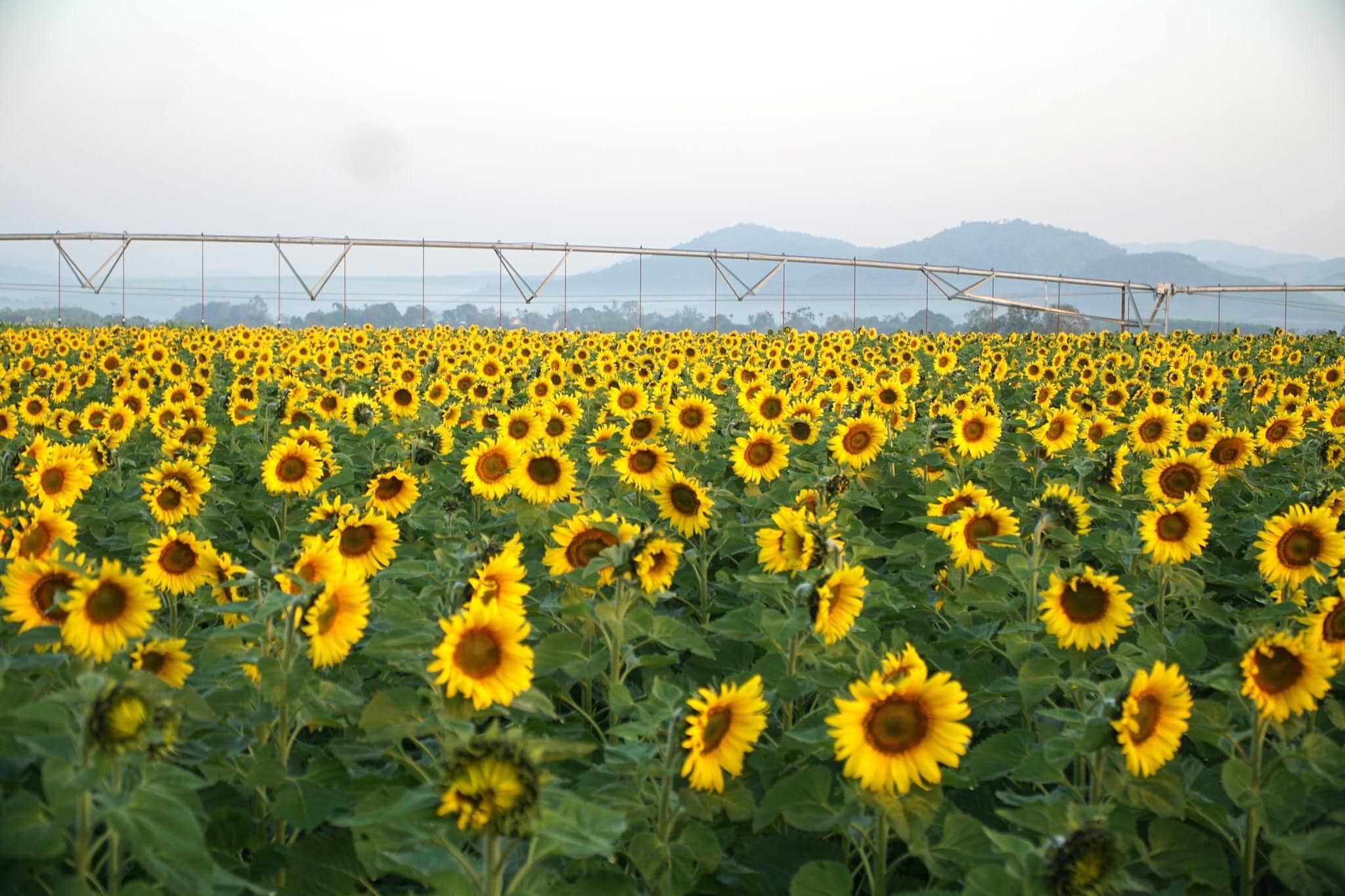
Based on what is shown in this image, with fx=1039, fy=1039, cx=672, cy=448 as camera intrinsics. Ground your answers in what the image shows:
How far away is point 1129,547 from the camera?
13.6 feet

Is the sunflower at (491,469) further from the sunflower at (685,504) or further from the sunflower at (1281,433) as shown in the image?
the sunflower at (1281,433)

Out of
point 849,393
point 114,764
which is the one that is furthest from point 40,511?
point 849,393

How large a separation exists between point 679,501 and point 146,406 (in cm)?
536

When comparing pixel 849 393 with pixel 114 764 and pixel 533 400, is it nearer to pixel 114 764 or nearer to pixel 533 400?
pixel 533 400

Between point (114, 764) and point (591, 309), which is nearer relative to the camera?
point (114, 764)

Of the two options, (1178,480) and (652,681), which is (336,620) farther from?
(1178,480)

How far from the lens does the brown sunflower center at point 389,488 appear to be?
4.47 metres

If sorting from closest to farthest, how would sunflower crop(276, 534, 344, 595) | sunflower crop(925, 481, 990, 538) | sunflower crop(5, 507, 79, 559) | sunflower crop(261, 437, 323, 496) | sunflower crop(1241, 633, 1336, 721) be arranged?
sunflower crop(1241, 633, 1336, 721) < sunflower crop(276, 534, 344, 595) < sunflower crop(5, 507, 79, 559) < sunflower crop(925, 481, 990, 538) < sunflower crop(261, 437, 323, 496)

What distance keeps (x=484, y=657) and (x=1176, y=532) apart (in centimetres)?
298

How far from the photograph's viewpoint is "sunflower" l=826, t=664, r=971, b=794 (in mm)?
2316

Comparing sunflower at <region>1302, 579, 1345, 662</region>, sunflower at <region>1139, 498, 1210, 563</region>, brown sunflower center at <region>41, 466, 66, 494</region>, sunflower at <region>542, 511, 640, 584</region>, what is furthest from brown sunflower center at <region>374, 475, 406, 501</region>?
sunflower at <region>1302, 579, 1345, 662</region>

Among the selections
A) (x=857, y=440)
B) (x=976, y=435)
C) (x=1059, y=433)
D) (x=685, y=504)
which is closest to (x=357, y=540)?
(x=685, y=504)

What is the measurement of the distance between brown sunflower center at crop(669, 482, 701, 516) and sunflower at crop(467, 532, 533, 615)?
4.89 feet

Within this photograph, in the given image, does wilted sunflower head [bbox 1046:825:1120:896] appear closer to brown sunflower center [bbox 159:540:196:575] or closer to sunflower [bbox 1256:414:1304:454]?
brown sunflower center [bbox 159:540:196:575]
